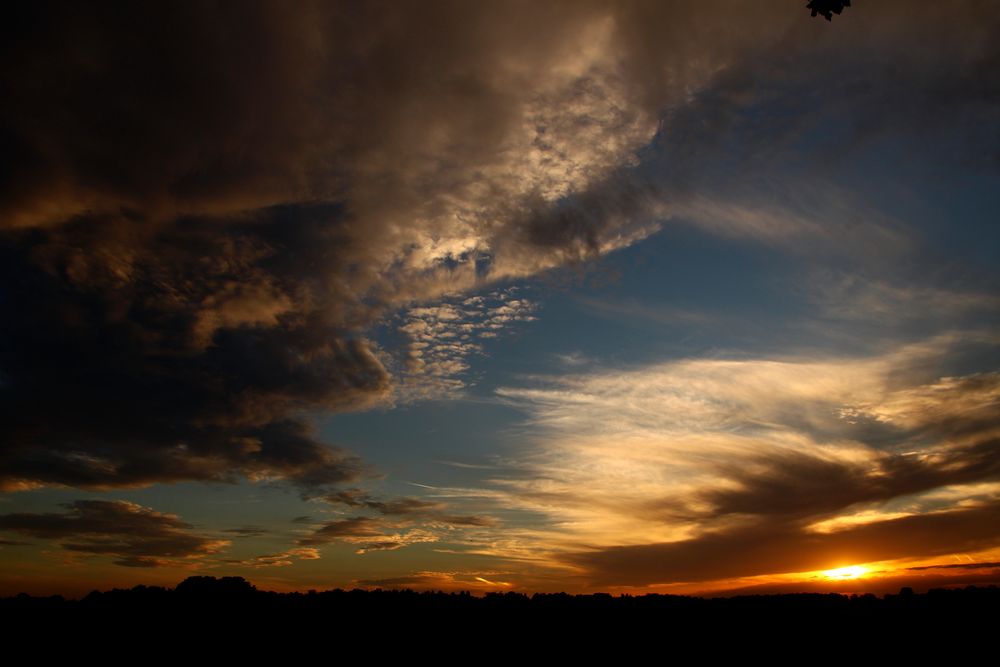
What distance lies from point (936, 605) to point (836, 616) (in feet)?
47.1

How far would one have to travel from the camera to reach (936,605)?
285 ft

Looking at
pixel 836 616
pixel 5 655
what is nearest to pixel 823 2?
pixel 836 616

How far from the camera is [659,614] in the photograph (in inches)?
3804

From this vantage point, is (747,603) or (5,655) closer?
(5,655)

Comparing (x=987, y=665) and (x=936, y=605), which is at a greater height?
(x=936, y=605)

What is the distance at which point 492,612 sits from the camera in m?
98.9

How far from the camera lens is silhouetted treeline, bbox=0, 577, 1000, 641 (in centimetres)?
8531

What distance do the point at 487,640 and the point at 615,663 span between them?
19.8 m

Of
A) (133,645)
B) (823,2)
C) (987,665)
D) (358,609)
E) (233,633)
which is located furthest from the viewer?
(358,609)

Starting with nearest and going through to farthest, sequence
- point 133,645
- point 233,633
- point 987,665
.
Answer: point 987,665, point 133,645, point 233,633

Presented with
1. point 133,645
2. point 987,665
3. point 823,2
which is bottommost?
point 987,665

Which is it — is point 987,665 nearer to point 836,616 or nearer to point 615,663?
point 836,616

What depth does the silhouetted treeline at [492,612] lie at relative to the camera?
85.3 meters

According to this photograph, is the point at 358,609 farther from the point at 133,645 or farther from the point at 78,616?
the point at 78,616
